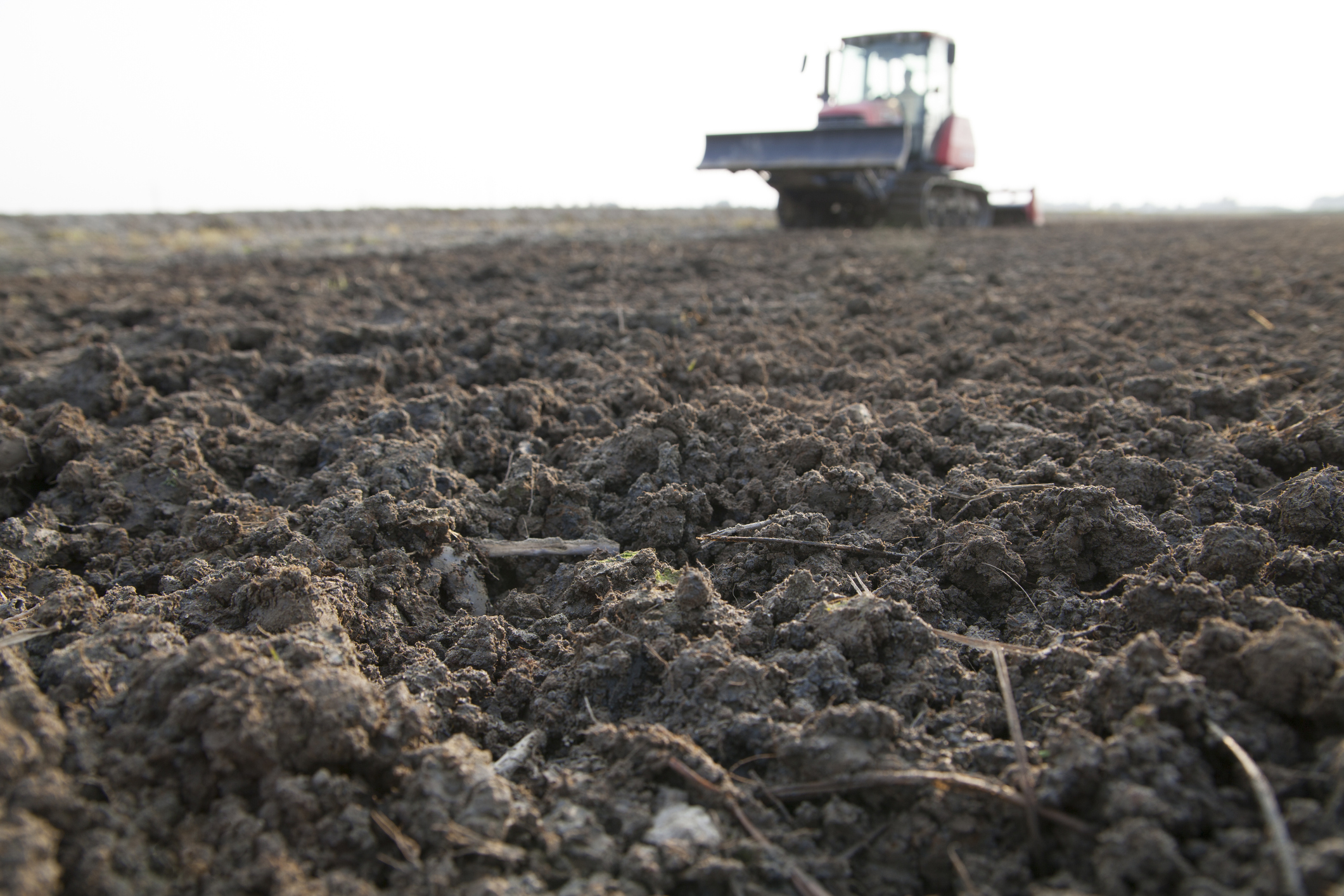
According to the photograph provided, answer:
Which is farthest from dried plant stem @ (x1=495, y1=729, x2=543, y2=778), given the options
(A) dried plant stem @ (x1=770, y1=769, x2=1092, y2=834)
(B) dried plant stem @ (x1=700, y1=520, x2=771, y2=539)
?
(B) dried plant stem @ (x1=700, y1=520, x2=771, y2=539)

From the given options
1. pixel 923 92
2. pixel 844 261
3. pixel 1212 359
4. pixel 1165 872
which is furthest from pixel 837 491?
pixel 923 92

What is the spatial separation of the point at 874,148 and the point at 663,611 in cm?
1254

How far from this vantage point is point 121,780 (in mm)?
1652

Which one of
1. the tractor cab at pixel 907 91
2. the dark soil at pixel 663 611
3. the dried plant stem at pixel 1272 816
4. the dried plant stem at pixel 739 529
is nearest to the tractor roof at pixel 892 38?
the tractor cab at pixel 907 91

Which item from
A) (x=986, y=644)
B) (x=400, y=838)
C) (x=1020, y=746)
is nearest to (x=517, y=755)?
(x=400, y=838)

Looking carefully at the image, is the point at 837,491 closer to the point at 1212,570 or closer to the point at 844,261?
the point at 1212,570

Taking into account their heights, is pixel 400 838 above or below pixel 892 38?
below

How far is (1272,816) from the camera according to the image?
4.62ft

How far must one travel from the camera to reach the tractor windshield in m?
14.3

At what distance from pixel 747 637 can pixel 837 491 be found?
97cm

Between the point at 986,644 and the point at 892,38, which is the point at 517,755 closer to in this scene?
the point at 986,644

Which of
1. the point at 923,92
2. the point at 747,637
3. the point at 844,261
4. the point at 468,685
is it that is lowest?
the point at 468,685

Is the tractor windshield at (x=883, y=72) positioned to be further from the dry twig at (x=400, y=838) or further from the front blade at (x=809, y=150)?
the dry twig at (x=400, y=838)

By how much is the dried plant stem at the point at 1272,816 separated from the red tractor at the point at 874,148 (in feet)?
41.3
